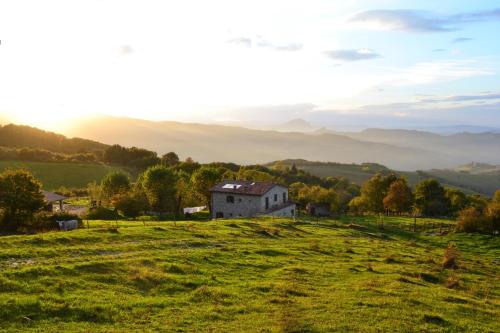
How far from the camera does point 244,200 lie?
72375 millimetres

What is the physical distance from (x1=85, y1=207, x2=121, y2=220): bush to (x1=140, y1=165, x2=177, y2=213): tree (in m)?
9.23

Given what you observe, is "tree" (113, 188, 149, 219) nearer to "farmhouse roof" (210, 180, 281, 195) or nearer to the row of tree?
"farmhouse roof" (210, 180, 281, 195)

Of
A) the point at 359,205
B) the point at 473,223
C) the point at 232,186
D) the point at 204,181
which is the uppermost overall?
the point at 204,181

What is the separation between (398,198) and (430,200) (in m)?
9.18

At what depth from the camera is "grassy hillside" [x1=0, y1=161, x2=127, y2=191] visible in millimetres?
121569

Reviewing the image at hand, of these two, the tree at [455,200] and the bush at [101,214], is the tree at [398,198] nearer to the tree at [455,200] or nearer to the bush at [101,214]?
the tree at [455,200]

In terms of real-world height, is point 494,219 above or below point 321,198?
below

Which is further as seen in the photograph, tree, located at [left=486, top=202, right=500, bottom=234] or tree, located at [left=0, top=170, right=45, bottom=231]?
tree, located at [left=486, top=202, right=500, bottom=234]

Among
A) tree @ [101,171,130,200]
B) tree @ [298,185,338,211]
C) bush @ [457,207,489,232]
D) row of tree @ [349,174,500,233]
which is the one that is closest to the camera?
bush @ [457,207,489,232]

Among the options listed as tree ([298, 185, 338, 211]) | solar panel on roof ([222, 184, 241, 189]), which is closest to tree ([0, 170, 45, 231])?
solar panel on roof ([222, 184, 241, 189])

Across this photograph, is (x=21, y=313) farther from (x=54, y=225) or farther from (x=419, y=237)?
(x=419, y=237)

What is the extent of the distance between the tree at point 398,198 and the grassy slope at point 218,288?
6228 centimetres

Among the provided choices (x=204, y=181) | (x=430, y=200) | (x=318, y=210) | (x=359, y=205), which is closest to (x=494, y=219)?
(x=430, y=200)

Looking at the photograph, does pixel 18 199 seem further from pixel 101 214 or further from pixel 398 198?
pixel 398 198
